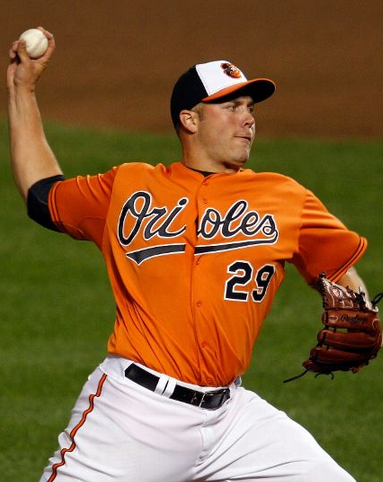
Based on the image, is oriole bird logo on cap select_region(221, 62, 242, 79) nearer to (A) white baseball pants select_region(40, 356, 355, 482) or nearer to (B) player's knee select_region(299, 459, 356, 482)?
(A) white baseball pants select_region(40, 356, 355, 482)

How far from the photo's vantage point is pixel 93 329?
10.4 m

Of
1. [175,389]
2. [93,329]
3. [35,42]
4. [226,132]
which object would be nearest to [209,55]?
[93,329]

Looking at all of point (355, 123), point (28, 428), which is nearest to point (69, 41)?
point (355, 123)

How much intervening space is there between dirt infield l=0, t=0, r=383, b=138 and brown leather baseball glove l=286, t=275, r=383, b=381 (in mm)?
13778

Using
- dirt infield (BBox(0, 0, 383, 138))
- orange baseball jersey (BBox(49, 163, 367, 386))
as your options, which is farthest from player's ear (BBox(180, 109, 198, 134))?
dirt infield (BBox(0, 0, 383, 138))

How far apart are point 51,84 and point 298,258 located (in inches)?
653

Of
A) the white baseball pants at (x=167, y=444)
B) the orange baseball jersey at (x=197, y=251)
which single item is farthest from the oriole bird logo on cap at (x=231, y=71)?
the white baseball pants at (x=167, y=444)

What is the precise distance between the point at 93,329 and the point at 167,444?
18.9 ft

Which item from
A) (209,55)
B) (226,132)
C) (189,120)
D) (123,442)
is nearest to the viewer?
(123,442)

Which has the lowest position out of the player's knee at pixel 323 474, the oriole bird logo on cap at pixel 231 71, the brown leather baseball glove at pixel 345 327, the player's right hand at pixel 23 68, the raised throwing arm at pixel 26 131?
the player's knee at pixel 323 474

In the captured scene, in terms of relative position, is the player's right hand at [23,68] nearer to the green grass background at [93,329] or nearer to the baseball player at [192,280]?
the baseball player at [192,280]

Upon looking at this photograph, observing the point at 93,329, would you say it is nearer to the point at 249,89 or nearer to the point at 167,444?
the point at 249,89

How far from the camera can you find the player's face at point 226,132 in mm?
5012

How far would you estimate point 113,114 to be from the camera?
1970 centimetres
